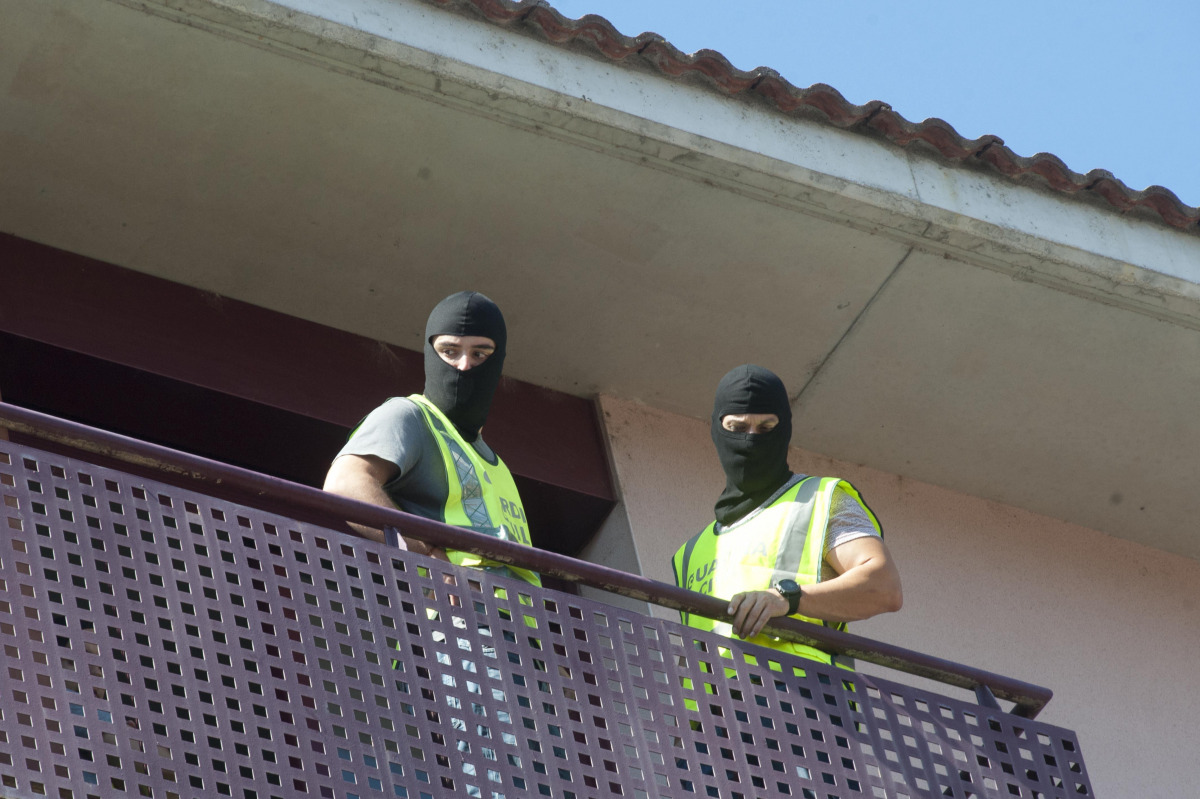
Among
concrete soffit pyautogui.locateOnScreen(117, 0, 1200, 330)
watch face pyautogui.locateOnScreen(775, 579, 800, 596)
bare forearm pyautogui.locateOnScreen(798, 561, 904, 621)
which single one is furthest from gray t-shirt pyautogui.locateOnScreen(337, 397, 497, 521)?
concrete soffit pyautogui.locateOnScreen(117, 0, 1200, 330)

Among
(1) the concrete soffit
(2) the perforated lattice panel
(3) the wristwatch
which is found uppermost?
(1) the concrete soffit

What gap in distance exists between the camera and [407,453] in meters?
4.62

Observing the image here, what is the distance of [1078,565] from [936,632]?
3.29 feet

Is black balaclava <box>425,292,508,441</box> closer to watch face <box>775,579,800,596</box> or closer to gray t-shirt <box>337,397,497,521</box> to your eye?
gray t-shirt <box>337,397,497,521</box>

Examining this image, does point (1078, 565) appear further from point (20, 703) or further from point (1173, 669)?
point (20, 703)

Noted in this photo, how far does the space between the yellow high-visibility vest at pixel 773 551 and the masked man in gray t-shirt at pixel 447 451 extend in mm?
602

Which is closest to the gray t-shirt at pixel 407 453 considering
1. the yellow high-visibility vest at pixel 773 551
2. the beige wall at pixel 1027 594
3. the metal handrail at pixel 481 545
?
the metal handrail at pixel 481 545

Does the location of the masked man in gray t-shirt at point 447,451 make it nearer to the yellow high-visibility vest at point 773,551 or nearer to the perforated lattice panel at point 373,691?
the perforated lattice panel at point 373,691

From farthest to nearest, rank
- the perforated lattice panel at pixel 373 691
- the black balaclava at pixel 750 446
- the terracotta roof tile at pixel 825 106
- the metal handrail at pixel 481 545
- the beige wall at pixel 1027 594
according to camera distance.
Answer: the beige wall at pixel 1027 594 → the terracotta roof tile at pixel 825 106 → the black balaclava at pixel 750 446 → the metal handrail at pixel 481 545 → the perforated lattice panel at pixel 373 691

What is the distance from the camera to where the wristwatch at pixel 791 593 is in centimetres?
456

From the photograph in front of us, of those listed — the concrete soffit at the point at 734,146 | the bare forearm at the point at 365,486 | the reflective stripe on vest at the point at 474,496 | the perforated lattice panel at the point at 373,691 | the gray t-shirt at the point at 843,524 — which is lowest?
the perforated lattice panel at the point at 373,691

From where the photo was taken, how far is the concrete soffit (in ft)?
19.4

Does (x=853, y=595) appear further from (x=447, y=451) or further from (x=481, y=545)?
(x=447, y=451)

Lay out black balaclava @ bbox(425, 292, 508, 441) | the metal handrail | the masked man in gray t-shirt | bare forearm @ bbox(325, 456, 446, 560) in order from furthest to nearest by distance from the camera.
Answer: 1. black balaclava @ bbox(425, 292, 508, 441)
2. the masked man in gray t-shirt
3. bare forearm @ bbox(325, 456, 446, 560)
4. the metal handrail
